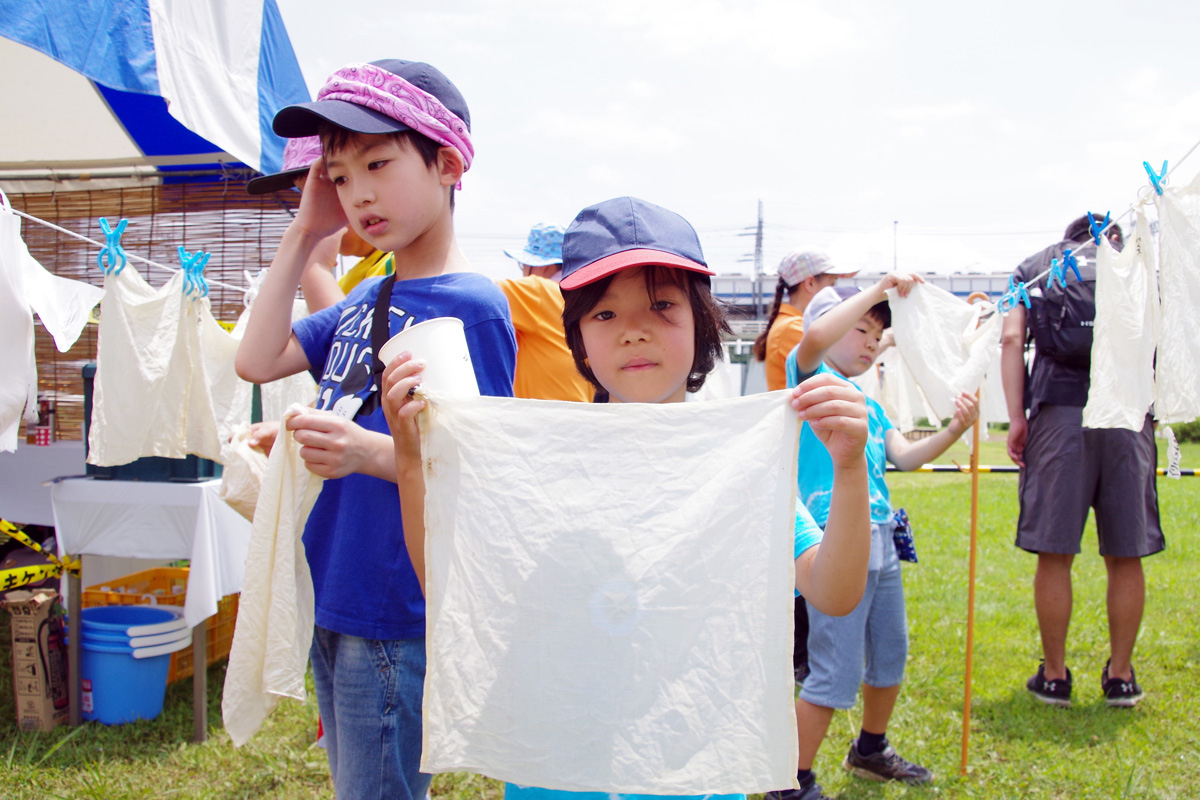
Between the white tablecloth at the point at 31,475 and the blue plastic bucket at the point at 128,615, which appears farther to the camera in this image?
the white tablecloth at the point at 31,475

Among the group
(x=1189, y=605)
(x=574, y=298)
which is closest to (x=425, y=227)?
(x=574, y=298)

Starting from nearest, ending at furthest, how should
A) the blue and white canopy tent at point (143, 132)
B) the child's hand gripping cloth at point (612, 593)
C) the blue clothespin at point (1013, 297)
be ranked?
the child's hand gripping cloth at point (612, 593) → the blue and white canopy tent at point (143, 132) → the blue clothespin at point (1013, 297)

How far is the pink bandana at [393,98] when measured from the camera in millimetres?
1363

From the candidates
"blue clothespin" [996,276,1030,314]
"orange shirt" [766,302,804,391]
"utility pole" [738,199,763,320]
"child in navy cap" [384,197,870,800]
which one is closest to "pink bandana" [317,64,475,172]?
"child in navy cap" [384,197,870,800]

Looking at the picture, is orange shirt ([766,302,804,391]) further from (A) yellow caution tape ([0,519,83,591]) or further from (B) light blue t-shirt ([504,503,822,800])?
(A) yellow caution tape ([0,519,83,591])

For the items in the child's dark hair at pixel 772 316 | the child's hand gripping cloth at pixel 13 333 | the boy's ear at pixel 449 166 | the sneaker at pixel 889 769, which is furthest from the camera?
the child's dark hair at pixel 772 316

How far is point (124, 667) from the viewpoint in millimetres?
3273

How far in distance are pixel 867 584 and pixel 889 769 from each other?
848 mm

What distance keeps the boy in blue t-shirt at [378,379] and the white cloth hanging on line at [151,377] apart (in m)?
1.95

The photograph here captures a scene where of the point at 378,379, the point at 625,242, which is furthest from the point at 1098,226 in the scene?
the point at 378,379

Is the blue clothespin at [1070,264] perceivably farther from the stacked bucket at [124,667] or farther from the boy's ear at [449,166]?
the stacked bucket at [124,667]

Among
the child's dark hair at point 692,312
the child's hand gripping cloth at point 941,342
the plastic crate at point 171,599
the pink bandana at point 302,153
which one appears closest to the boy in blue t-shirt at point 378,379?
the child's dark hair at point 692,312

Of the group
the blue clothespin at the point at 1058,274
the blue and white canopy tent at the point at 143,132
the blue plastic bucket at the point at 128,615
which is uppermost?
the blue and white canopy tent at the point at 143,132

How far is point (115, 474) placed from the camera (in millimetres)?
3385
